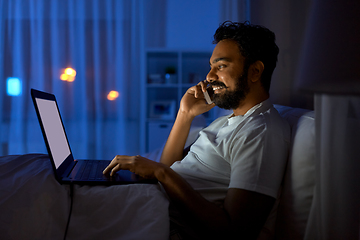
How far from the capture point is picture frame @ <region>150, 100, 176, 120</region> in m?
3.02

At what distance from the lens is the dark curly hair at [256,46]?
1.07 meters

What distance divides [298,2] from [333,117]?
1.01m

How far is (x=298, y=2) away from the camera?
1.25 meters

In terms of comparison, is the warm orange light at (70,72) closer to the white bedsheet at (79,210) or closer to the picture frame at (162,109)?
the picture frame at (162,109)

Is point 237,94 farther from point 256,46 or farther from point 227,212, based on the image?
point 227,212

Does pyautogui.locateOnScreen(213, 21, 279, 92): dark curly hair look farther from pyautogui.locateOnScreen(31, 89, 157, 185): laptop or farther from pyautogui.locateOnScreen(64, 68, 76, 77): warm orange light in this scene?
pyautogui.locateOnScreen(64, 68, 76, 77): warm orange light

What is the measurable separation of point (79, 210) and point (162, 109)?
93.8 inches

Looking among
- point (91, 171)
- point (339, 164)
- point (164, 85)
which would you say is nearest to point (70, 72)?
point (164, 85)

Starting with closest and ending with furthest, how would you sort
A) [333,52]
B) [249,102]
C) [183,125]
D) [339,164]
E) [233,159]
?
[333,52] → [339,164] → [233,159] → [249,102] → [183,125]

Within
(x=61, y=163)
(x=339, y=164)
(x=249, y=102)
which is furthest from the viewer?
(x=249, y=102)

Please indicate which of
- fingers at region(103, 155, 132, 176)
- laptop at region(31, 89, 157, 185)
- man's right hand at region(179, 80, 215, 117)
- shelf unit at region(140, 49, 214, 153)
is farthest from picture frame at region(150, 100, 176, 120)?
fingers at region(103, 155, 132, 176)

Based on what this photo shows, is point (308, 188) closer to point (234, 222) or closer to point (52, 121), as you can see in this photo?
point (234, 222)

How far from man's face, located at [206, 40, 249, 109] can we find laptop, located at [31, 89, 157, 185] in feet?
1.59

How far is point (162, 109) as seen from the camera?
120 inches
